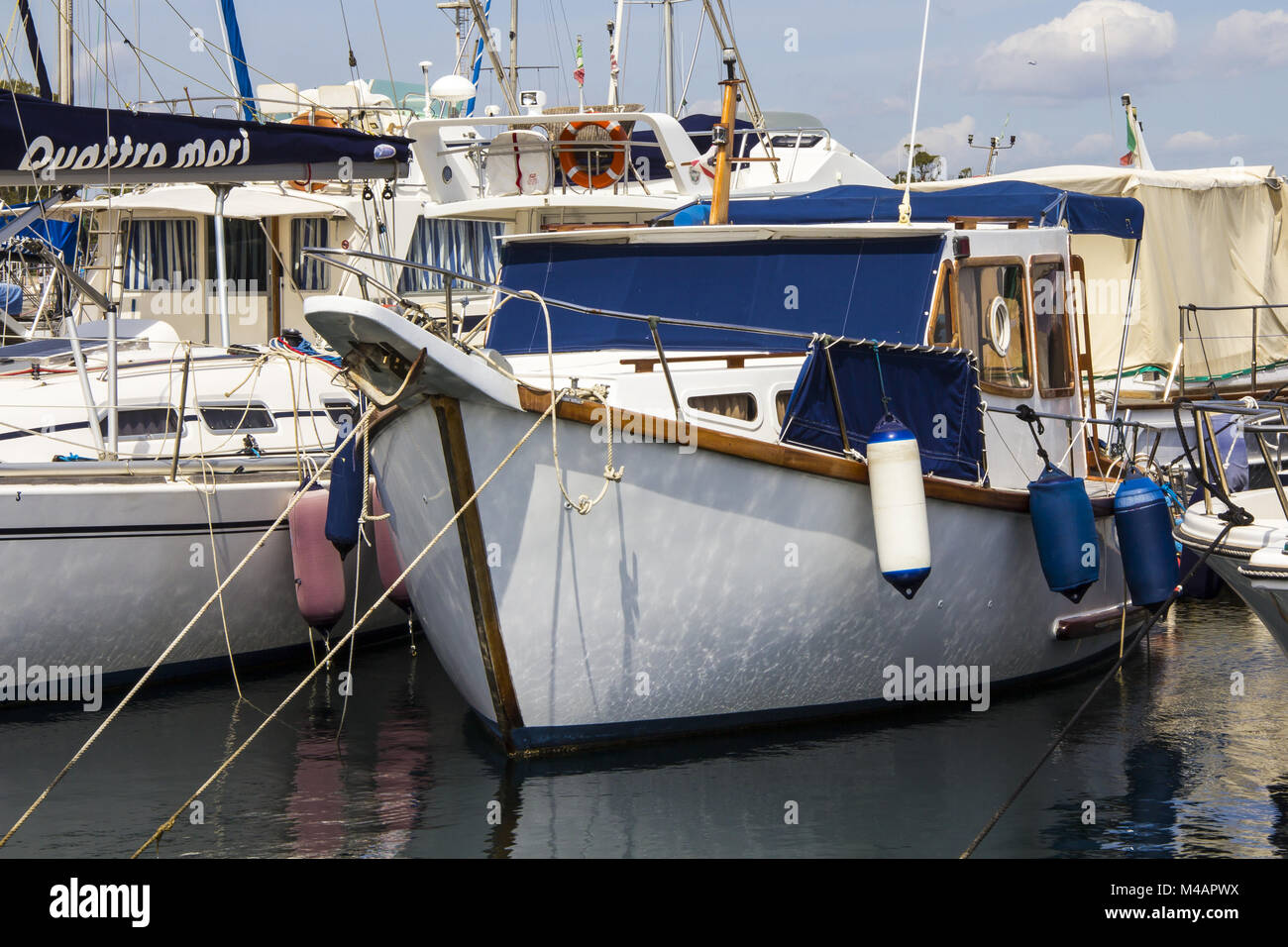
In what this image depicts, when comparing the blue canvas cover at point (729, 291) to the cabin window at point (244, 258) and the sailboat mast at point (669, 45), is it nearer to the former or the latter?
the cabin window at point (244, 258)

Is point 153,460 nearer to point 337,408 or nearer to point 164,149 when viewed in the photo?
point 337,408

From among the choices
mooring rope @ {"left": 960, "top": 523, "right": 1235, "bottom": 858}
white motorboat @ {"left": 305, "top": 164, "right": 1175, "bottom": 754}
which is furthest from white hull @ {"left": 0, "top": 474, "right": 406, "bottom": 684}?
mooring rope @ {"left": 960, "top": 523, "right": 1235, "bottom": 858}

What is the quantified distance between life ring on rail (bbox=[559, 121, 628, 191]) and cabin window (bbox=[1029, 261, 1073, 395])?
566 centimetres

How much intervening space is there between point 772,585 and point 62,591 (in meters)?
4.89

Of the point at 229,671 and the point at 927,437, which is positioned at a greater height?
the point at 927,437

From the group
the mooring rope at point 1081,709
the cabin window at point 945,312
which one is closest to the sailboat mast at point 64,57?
the cabin window at point 945,312

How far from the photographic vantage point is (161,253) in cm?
1633

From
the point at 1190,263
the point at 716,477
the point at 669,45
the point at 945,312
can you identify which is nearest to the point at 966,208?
the point at 945,312

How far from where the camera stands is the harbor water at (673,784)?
7305mm

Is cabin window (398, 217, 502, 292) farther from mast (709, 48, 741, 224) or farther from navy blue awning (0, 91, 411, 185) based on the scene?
mast (709, 48, 741, 224)

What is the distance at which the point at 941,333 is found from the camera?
950cm

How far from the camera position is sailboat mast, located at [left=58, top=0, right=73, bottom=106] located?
13062 millimetres
